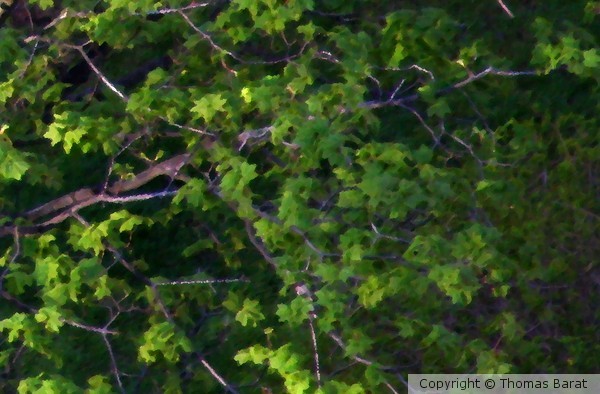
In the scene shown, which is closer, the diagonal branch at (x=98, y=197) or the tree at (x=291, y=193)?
the tree at (x=291, y=193)

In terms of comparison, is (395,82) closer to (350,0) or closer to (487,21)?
(350,0)

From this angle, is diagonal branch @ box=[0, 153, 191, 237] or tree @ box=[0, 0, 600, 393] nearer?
tree @ box=[0, 0, 600, 393]

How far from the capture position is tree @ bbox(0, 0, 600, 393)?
12.1 ft

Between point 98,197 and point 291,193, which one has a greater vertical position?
point 291,193

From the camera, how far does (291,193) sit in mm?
3582

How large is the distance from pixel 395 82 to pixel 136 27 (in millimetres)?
1426

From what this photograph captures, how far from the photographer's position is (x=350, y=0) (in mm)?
4164

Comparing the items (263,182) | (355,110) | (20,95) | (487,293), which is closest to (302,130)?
(355,110)

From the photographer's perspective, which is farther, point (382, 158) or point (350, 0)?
point (350, 0)

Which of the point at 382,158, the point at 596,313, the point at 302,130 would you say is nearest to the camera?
the point at 302,130

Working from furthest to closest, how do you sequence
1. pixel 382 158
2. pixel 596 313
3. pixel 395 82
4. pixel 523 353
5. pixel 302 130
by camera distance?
1. pixel 596 313
2. pixel 523 353
3. pixel 395 82
4. pixel 382 158
5. pixel 302 130

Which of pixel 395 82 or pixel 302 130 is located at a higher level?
pixel 302 130

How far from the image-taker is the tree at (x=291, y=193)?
12.1ft

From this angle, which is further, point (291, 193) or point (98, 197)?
point (98, 197)
